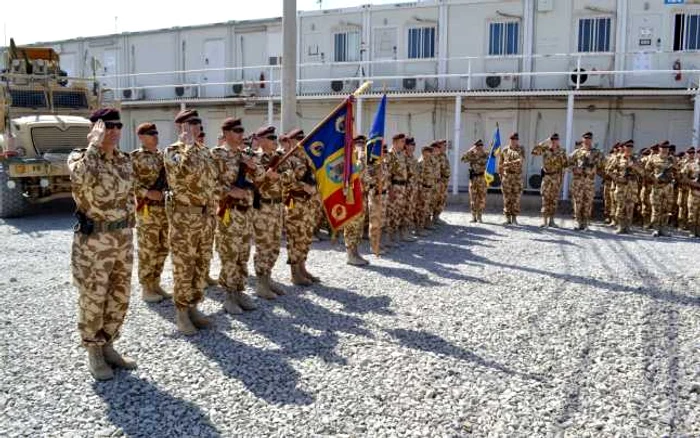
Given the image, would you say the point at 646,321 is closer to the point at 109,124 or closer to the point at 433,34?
the point at 109,124

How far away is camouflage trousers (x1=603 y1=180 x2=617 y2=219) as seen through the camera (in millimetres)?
12719

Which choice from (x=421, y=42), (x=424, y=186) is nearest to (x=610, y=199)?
(x=424, y=186)

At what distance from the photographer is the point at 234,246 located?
5691 mm

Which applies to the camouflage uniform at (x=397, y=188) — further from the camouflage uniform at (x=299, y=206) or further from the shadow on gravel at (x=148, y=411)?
the shadow on gravel at (x=148, y=411)

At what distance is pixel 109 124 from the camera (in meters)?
4.22

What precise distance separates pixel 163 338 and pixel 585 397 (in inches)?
133

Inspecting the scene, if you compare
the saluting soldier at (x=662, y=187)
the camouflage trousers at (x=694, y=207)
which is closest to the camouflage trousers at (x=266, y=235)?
the saluting soldier at (x=662, y=187)

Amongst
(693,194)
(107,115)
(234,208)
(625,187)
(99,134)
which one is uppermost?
(107,115)

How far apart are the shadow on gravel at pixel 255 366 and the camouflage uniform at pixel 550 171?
28.0ft

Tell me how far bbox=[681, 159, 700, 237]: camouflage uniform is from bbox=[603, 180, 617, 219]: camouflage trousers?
1.38 metres

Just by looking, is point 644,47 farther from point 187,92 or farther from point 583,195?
point 187,92

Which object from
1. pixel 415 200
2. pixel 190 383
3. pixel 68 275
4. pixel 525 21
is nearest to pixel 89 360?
pixel 190 383

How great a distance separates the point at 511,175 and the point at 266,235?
753cm

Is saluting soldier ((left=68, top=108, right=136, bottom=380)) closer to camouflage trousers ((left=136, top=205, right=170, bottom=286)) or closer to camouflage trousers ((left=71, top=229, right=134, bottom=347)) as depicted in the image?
camouflage trousers ((left=71, top=229, right=134, bottom=347))
